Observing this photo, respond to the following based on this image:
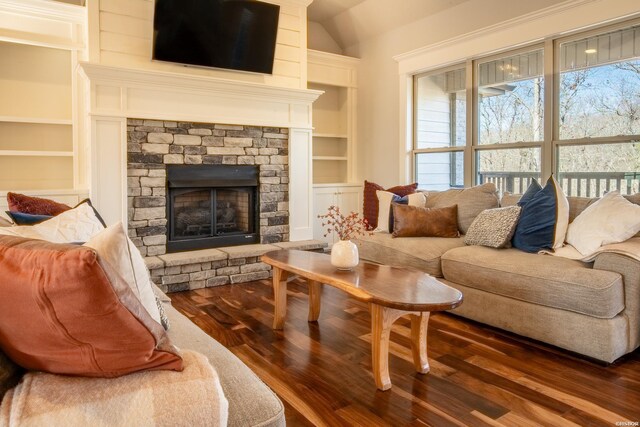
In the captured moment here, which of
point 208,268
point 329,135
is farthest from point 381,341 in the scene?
point 329,135

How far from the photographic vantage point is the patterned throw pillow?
3.21 meters

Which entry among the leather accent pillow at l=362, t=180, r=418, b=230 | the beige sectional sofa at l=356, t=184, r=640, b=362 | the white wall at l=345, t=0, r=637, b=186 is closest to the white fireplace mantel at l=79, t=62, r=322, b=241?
the leather accent pillow at l=362, t=180, r=418, b=230

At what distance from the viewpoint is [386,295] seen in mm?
2125

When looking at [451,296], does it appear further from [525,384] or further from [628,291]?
[628,291]

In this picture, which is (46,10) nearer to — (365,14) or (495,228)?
(365,14)

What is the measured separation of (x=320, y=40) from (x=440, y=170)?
2.41 meters

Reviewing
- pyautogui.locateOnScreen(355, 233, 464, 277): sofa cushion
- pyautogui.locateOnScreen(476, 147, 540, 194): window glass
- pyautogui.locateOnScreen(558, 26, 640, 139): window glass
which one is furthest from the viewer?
pyautogui.locateOnScreen(476, 147, 540, 194): window glass

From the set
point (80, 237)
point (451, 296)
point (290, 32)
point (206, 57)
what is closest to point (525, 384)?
point (451, 296)

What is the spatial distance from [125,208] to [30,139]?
3.98 feet

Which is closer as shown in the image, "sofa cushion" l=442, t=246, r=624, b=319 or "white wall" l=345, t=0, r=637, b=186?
"sofa cushion" l=442, t=246, r=624, b=319

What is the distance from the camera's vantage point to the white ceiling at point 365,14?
488 centimetres

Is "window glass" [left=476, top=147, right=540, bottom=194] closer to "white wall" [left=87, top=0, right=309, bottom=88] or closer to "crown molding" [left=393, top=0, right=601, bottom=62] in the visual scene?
"crown molding" [left=393, top=0, right=601, bottom=62]

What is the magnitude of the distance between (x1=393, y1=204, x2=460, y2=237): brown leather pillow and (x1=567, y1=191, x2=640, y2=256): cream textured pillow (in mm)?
1013

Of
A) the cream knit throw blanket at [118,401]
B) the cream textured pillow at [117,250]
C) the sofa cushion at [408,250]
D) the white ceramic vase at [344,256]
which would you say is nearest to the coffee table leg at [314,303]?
the white ceramic vase at [344,256]
